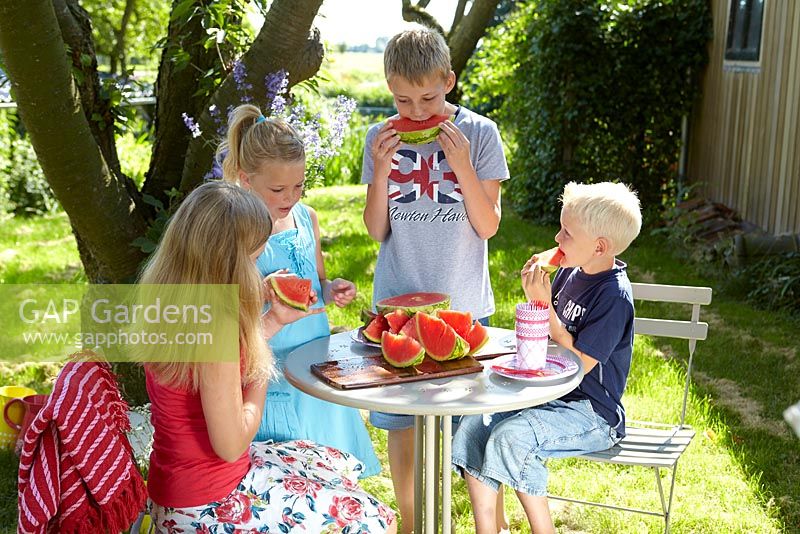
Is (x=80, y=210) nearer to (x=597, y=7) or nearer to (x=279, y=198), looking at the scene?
(x=279, y=198)

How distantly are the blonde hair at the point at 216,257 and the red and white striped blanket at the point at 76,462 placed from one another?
0.73ft

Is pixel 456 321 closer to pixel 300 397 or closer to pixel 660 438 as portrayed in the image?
pixel 300 397

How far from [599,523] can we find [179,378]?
7.83ft

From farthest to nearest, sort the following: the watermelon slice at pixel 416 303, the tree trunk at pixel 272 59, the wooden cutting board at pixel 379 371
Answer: the tree trunk at pixel 272 59
the watermelon slice at pixel 416 303
the wooden cutting board at pixel 379 371

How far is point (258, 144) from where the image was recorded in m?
3.31

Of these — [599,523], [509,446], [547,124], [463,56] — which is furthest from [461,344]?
[547,124]

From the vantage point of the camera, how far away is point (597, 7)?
33.9ft

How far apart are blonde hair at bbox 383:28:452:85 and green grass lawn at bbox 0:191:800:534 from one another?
2.08 metres

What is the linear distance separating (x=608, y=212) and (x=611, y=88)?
750cm

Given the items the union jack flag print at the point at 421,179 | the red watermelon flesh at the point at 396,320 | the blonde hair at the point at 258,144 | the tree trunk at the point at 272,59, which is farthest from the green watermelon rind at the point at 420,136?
the tree trunk at the point at 272,59

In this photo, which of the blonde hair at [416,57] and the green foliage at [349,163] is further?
the green foliage at [349,163]

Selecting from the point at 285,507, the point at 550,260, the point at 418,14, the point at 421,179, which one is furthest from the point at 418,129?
the point at 418,14

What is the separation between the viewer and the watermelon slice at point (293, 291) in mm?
2975

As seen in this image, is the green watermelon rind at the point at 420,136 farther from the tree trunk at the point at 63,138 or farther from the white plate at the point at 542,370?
the tree trunk at the point at 63,138
